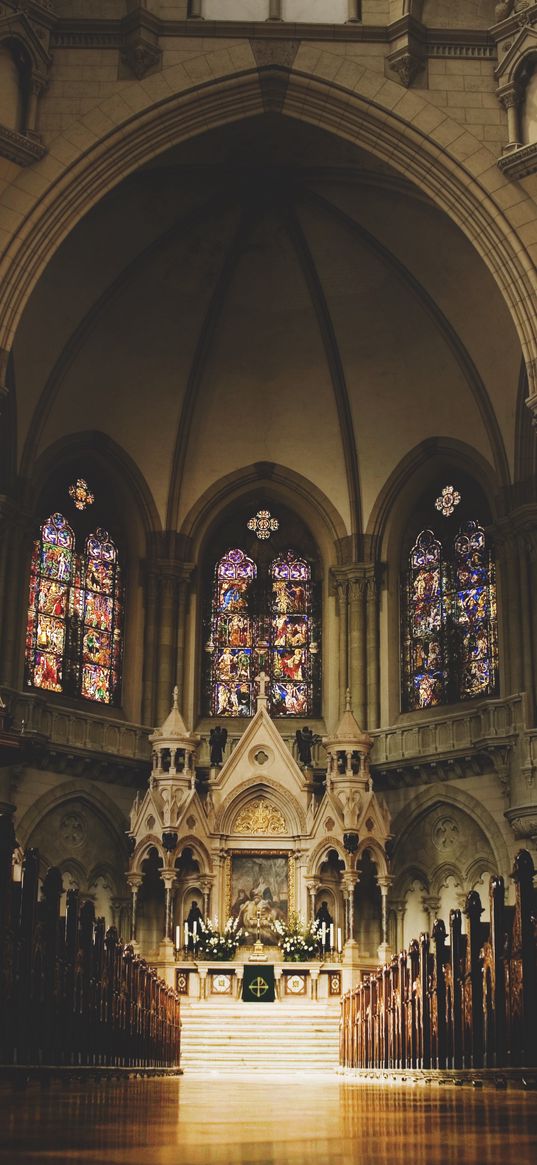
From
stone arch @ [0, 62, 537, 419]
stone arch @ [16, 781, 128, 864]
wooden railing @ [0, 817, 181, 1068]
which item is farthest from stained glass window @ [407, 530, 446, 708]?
wooden railing @ [0, 817, 181, 1068]

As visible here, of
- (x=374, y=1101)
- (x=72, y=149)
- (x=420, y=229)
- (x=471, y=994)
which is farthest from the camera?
(x=420, y=229)

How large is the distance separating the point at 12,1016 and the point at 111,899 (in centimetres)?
1667

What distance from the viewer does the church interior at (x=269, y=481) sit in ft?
61.7

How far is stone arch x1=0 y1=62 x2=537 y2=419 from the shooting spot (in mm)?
17594

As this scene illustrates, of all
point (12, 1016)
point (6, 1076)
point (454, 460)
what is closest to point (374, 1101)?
point (6, 1076)

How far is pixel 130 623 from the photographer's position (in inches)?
990

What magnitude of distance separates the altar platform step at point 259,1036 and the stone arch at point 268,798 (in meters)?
3.14

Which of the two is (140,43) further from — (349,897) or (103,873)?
(349,897)

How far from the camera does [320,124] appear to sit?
1970cm

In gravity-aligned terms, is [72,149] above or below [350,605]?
above

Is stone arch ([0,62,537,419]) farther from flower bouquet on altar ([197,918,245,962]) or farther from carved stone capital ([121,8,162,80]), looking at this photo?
flower bouquet on altar ([197,918,245,962])

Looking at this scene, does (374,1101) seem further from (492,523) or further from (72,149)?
(492,523)

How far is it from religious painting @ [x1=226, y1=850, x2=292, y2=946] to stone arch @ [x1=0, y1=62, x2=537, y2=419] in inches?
389

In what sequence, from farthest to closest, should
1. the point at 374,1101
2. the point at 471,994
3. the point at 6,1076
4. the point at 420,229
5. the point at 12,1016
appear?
1. the point at 420,229
2. the point at 471,994
3. the point at 12,1016
4. the point at 6,1076
5. the point at 374,1101
